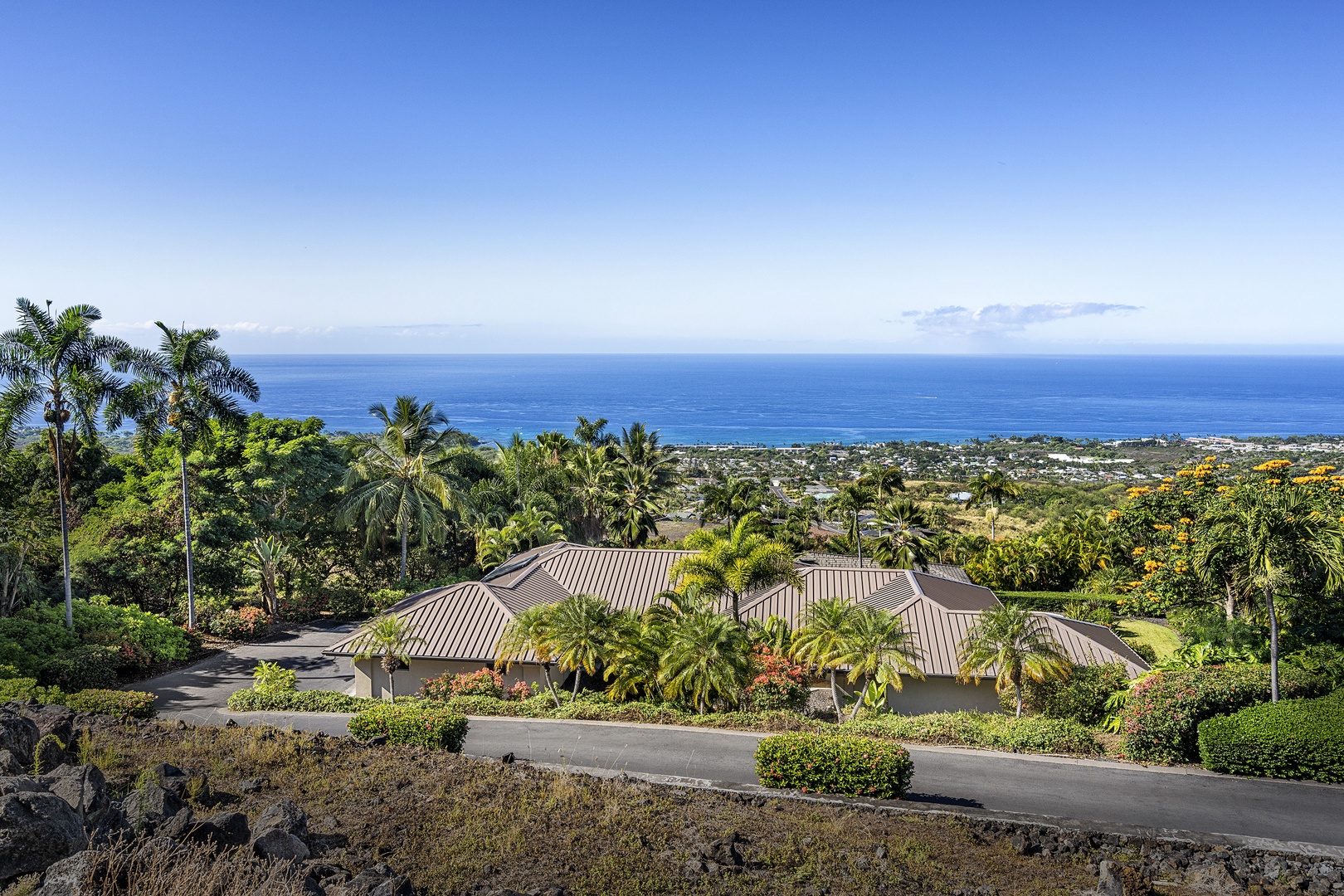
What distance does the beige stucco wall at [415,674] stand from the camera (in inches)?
882

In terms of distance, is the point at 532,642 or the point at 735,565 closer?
the point at 532,642

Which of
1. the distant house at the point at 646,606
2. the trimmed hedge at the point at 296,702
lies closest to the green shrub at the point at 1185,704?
the distant house at the point at 646,606

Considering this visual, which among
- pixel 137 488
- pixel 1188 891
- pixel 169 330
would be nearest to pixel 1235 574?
pixel 1188 891

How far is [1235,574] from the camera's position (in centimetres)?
1689

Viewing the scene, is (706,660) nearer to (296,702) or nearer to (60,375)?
(296,702)

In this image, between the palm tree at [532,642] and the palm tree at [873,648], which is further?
the palm tree at [532,642]

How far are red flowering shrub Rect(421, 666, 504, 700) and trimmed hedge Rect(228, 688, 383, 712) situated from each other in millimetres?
1913

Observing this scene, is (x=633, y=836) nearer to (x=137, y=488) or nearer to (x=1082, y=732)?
(x=1082, y=732)

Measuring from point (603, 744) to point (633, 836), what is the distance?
245 inches

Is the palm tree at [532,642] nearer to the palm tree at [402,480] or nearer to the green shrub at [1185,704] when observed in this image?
the green shrub at [1185,704]

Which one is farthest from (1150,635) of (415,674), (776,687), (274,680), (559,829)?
(274,680)

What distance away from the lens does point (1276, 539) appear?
596 inches

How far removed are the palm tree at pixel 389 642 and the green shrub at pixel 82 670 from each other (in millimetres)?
6393

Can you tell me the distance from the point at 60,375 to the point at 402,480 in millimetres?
13415
